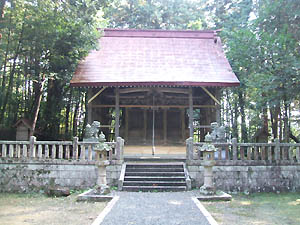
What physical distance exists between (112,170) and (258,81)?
5.98 metres

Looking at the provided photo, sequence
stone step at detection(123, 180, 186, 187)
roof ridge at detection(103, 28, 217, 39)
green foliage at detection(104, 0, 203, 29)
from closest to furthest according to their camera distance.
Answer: stone step at detection(123, 180, 186, 187) → roof ridge at detection(103, 28, 217, 39) → green foliage at detection(104, 0, 203, 29)

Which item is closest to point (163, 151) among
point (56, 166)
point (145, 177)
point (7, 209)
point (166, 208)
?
point (145, 177)

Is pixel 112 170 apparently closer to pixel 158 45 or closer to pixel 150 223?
pixel 150 223

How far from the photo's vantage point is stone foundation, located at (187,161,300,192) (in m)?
9.34

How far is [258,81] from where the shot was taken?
9.90m

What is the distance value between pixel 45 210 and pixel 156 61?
8593mm

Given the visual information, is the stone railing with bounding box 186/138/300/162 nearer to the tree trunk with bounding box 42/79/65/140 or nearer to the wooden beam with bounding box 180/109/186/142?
the wooden beam with bounding box 180/109/186/142

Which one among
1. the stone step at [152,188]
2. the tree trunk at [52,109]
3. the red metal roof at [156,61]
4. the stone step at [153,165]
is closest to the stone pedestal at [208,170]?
the stone step at [152,188]

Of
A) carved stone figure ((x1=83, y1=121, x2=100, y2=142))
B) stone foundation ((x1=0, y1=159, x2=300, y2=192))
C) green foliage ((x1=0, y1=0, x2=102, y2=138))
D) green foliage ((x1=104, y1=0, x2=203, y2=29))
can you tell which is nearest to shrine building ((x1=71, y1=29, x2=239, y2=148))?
green foliage ((x1=0, y1=0, x2=102, y2=138))

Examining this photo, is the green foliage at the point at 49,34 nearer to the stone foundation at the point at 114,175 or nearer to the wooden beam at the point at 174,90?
the wooden beam at the point at 174,90

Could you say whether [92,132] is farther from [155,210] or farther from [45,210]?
[155,210]

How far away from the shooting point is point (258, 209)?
23.2ft

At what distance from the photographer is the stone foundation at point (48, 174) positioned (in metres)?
9.41

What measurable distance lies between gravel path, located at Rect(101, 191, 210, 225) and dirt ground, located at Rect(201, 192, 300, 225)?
53 cm
